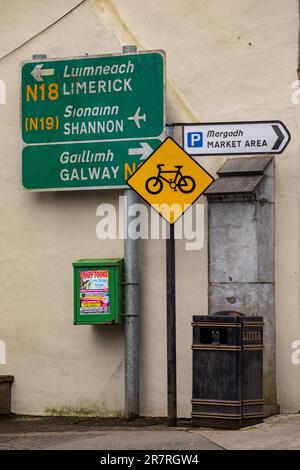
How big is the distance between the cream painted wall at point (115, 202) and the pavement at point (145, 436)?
2.25 ft

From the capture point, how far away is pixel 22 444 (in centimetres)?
1130

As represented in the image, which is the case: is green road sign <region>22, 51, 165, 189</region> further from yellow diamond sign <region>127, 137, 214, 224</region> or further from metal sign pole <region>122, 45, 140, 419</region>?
yellow diamond sign <region>127, 137, 214, 224</region>

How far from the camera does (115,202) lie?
13883 mm

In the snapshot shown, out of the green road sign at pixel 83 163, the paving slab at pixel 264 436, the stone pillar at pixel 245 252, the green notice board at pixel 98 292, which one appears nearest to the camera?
the paving slab at pixel 264 436

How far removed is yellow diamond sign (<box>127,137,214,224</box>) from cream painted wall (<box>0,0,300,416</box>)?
144 centimetres

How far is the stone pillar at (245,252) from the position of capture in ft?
41.5

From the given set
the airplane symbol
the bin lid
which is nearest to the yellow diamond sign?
the bin lid

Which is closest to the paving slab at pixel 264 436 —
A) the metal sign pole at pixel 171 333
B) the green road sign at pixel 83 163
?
the metal sign pole at pixel 171 333

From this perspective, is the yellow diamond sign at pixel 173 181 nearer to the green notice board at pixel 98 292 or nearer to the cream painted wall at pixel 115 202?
the cream painted wall at pixel 115 202

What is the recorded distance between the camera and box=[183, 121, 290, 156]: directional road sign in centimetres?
1235

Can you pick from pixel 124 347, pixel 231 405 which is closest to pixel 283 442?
pixel 231 405

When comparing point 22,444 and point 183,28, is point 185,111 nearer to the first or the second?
point 183,28

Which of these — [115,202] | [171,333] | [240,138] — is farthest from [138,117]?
[171,333]

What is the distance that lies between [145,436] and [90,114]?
4389mm
